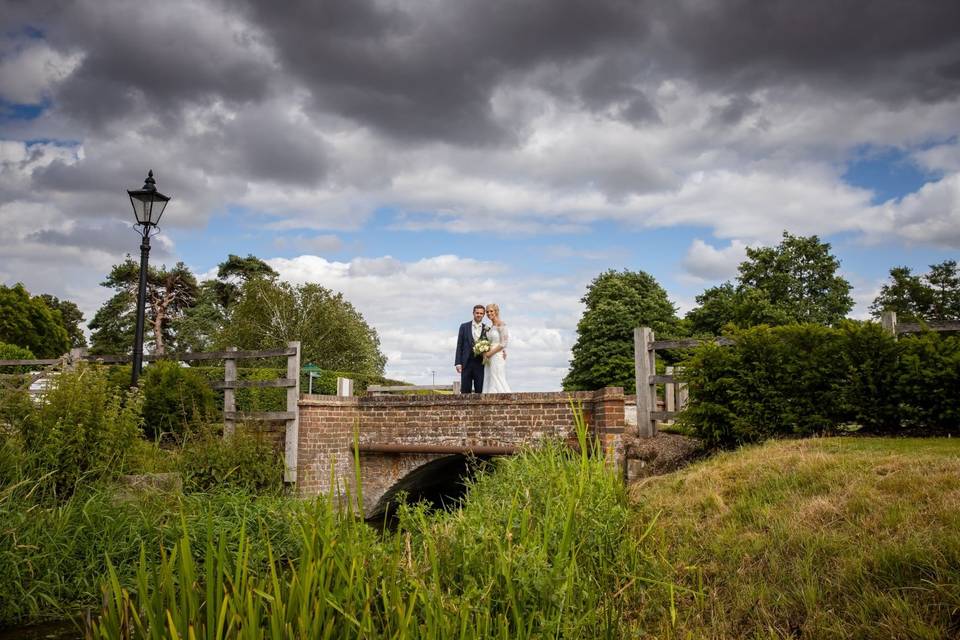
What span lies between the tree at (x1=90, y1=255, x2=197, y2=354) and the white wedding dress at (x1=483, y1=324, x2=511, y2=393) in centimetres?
3404

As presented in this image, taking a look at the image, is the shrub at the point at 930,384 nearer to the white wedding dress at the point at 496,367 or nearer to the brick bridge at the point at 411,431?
the brick bridge at the point at 411,431

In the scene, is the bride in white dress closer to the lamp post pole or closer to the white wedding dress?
the white wedding dress

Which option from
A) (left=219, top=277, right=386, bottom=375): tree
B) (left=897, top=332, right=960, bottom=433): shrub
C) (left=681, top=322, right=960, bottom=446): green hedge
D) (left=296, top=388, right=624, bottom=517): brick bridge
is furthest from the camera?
(left=219, top=277, right=386, bottom=375): tree

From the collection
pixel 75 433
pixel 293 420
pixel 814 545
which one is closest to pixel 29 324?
pixel 293 420

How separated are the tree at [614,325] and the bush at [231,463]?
17760 mm

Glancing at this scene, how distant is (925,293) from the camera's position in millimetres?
31312

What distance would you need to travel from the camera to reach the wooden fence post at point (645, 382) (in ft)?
33.5

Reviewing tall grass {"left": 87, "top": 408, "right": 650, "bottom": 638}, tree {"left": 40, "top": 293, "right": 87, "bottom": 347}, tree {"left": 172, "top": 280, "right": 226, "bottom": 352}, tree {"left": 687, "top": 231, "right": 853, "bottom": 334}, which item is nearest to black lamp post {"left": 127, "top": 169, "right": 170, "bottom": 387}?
tall grass {"left": 87, "top": 408, "right": 650, "bottom": 638}

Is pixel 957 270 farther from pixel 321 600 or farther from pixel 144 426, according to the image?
pixel 321 600

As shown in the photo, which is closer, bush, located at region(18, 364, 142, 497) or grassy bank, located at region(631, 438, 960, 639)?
grassy bank, located at region(631, 438, 960, 639)

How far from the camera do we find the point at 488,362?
1181 centimetres

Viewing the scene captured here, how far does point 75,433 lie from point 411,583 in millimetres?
6524

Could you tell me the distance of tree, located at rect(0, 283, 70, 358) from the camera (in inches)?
1393

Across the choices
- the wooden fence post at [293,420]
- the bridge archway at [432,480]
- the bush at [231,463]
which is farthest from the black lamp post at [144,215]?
the bridge archway at [432,480]
